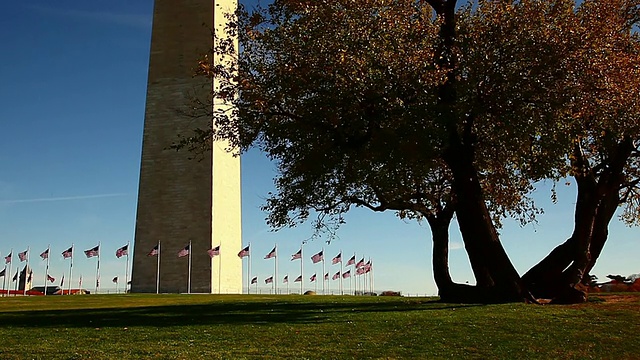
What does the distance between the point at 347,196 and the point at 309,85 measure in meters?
5.37

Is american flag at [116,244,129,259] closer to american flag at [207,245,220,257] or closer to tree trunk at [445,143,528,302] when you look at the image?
american flag at [207,245,220,257]

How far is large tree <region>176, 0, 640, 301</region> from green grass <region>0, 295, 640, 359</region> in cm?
372

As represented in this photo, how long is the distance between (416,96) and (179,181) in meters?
31.6

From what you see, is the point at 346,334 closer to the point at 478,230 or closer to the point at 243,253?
the point at 478,230

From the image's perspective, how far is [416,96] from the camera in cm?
2036

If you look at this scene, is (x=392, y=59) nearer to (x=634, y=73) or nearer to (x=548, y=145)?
(x=548, y=145)

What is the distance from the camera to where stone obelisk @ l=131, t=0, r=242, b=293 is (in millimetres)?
48906

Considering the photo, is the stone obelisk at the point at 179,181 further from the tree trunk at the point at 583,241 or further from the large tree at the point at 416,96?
the tree trunk at the point at 583,241

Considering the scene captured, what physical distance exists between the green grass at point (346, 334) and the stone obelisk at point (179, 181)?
26.8 metres

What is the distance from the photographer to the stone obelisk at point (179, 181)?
160 feet

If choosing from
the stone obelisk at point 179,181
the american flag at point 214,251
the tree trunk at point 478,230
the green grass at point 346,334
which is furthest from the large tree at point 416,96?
the stone obelisk at point 179,181

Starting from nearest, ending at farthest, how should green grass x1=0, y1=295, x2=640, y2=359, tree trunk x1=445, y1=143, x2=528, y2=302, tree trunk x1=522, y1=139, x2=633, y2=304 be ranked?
green grass x1=0, y1=295, x2=640, y2=359, tree trunk x1=445, y1=143, x2=528, y2=302, tree trunk x1=522, y1=139, x2=633, y2=304

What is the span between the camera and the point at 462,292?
955 inches

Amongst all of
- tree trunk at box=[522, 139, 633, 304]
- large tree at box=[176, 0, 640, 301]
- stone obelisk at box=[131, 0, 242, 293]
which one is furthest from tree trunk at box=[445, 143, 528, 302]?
stone obelisk at box=[131, 0, 242, 293]
